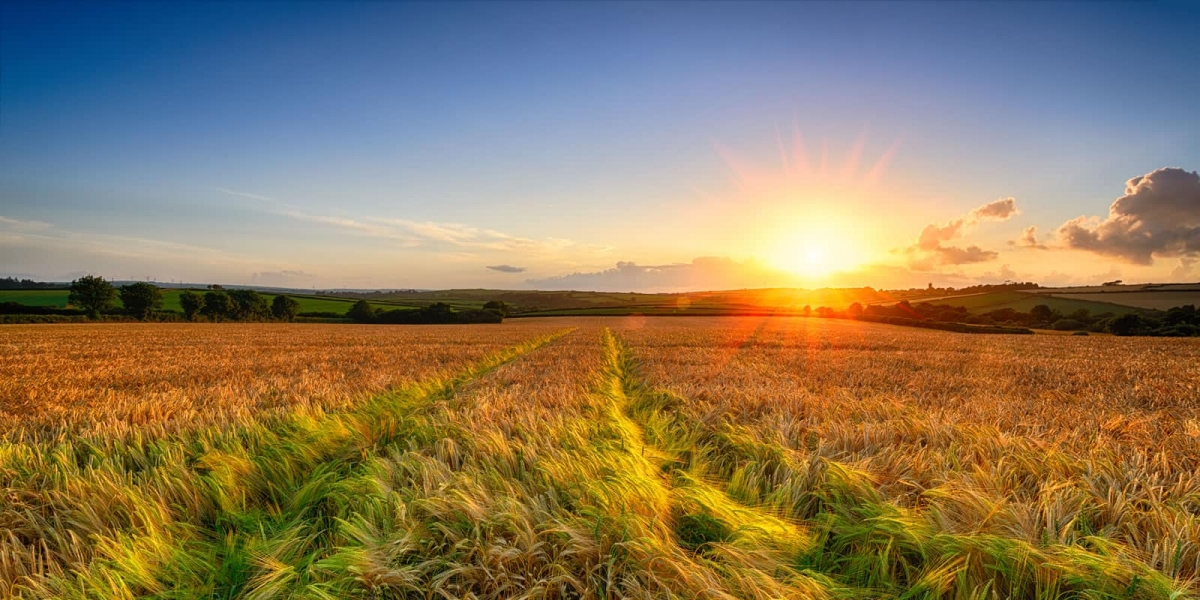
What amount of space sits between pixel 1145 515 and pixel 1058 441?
1.99m

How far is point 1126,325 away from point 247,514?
257ft

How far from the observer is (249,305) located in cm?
7612

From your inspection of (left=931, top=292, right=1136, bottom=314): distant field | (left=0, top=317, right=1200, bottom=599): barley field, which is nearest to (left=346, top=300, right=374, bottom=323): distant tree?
(left=0, top=317, right=1200, bottom=599): barley field

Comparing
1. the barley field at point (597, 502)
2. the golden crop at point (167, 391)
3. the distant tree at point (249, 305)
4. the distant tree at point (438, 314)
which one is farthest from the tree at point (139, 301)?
the barley field at point (597, 502)

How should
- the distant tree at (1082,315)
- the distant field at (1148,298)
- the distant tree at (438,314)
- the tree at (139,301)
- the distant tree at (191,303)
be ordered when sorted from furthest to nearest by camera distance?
the distant tree at (438,314) → the distant tree at (191,303) → the tree at (139,301) → the distant field at (1148,298) → the distant tree at (1082,315)

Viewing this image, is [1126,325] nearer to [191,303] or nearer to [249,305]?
[249,305]

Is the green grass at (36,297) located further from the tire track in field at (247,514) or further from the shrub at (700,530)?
the shrub at (700,530)

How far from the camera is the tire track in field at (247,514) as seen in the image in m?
2.66

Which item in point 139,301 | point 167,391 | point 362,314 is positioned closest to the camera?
point 167,391

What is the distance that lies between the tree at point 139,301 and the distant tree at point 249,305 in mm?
9544

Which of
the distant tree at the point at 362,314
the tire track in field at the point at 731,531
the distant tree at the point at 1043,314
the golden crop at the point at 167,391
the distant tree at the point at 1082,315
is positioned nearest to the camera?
the tire track in field at the point at 731,531

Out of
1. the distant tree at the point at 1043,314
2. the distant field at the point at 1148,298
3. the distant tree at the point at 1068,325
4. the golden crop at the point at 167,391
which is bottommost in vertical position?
the distant tree at the point at 1068,325

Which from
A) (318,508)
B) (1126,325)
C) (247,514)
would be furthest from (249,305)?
(1126,325)

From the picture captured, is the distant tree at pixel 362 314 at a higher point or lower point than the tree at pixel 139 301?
lower
